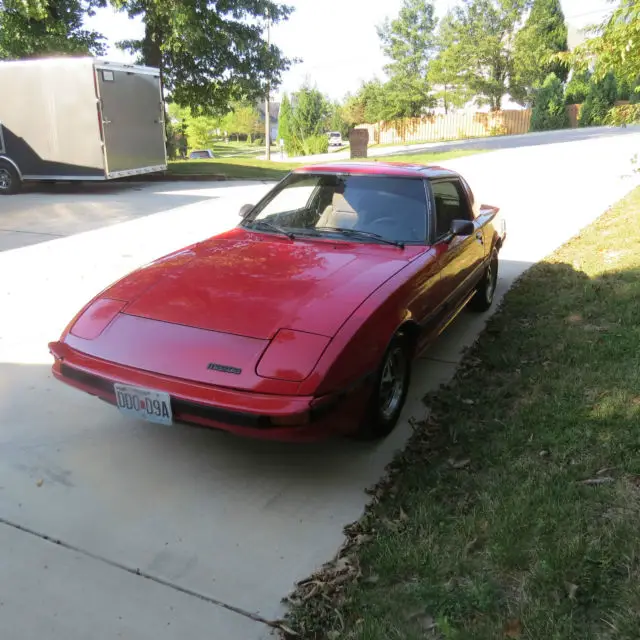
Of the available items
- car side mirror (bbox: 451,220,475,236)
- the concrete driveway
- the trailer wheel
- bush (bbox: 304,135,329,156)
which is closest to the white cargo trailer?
the trailer wheel

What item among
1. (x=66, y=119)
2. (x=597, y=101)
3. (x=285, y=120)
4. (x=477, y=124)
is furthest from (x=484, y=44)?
(x=66, y=119)

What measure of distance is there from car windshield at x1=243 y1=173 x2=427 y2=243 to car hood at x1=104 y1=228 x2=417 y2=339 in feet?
0.71

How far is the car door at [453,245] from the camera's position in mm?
4336

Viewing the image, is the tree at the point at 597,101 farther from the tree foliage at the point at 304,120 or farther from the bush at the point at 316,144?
the tree foliage at the point at 304,120

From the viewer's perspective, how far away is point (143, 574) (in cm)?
251

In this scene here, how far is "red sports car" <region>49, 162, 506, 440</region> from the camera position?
2846mm

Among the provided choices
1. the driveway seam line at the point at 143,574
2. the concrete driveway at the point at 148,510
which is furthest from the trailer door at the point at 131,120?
the driveway seam line at the point at 143,574

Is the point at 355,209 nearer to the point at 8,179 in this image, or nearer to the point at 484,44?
the point at 8,179

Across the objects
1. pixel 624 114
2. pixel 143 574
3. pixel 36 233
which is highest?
pixel 624 114

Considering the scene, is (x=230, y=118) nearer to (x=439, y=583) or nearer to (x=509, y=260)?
(x=509, y=260)

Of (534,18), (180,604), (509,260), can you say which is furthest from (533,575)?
(534,18)

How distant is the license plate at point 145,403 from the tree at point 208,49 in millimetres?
17042

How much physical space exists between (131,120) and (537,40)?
39508 mm

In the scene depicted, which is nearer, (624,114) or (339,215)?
(339,215)
